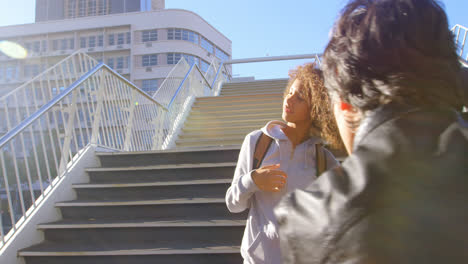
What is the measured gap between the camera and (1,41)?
1480 inches

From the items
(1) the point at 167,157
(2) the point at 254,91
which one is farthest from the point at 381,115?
(2) the point at 254,91

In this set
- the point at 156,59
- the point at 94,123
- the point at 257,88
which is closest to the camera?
the point at 94,123

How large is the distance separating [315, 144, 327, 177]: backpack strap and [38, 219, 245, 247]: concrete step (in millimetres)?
1426

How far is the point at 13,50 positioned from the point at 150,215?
143ft

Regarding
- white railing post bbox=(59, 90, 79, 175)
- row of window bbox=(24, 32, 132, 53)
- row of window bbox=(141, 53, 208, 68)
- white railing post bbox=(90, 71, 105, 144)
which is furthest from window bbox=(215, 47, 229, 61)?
white railing post bbox=(59, 90, 79, 175)

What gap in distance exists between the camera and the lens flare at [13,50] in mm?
35969

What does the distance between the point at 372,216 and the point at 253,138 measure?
3.61 ft

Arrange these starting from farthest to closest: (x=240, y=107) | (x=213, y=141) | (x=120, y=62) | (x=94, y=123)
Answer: (x=120, y=62) < (x=240, y=107) < (x=213, y=141) < (x=94, y=123)

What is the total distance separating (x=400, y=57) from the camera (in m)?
0.52

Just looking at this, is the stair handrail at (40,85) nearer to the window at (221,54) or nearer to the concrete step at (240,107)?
the concrete step at (240,107)

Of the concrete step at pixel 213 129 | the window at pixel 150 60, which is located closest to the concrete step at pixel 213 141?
the concrete step at pixel 213 129

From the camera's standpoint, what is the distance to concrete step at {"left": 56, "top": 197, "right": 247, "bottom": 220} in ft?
9.68

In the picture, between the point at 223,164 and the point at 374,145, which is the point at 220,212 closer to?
the point at 223,164

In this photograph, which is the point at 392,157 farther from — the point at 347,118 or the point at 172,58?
the point at 172,58
